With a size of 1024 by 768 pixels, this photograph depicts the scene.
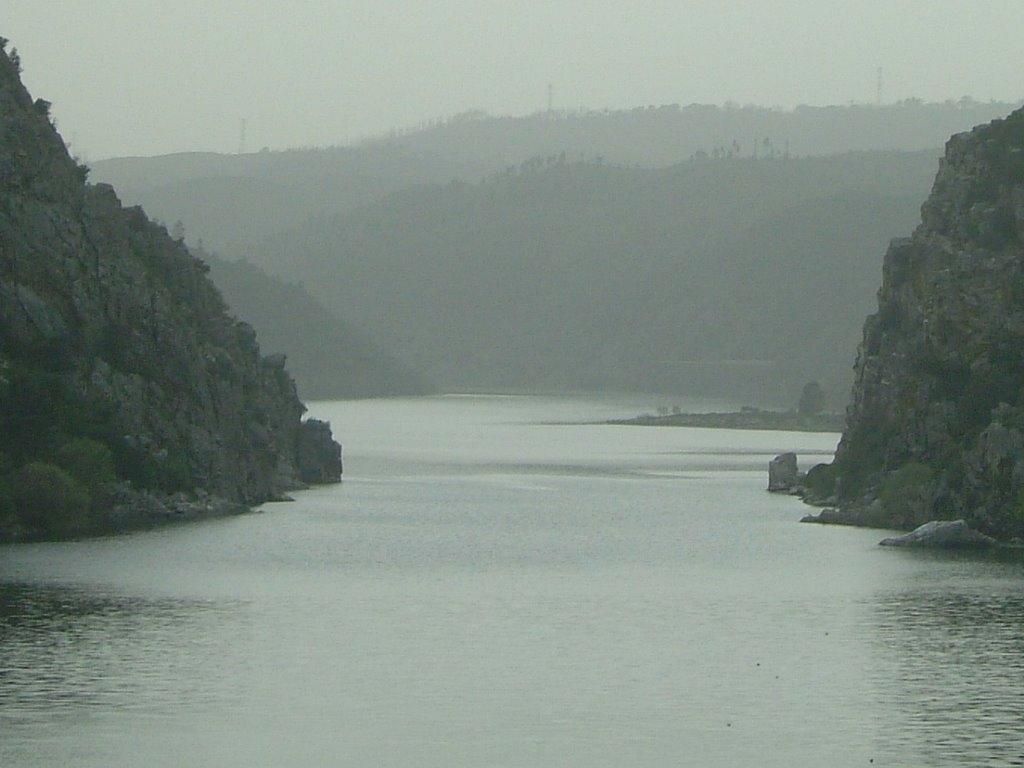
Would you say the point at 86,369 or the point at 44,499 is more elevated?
the point at 86,369

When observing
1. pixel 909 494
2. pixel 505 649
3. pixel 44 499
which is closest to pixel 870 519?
pixel 909 494

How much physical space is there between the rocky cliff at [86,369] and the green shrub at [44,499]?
0.07m

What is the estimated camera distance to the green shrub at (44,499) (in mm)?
106375

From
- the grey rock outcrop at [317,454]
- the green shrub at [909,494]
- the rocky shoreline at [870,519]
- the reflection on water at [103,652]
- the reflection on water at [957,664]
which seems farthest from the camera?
the grey rock outcrop at [317,454]

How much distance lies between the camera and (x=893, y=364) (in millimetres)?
128500

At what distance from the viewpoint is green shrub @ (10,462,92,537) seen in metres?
106

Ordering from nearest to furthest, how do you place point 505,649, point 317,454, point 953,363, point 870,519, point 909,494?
point 505,649 < point 909,494 < point 953,363 < point 870,519 < point 317,454

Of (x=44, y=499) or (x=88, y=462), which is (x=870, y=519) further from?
(x=44, y=499)

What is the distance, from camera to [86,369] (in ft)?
389

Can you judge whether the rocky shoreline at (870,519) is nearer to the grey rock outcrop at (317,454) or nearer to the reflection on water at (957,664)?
the reflection on water at (957,664)

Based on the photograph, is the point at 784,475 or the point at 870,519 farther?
the point at 784,475

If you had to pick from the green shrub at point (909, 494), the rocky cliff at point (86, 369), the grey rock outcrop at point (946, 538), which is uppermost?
the rocky cliff at point (86, 369)

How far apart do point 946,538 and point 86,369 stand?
48.1m

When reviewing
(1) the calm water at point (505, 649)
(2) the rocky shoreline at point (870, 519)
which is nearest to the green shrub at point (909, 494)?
(2) the rocky shoreline at point (870, 519)
